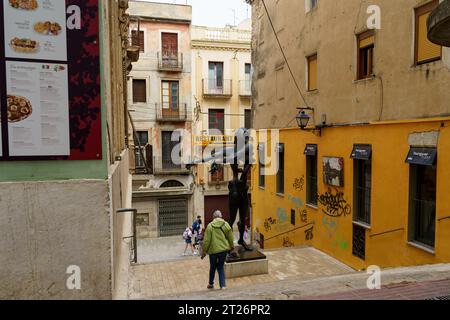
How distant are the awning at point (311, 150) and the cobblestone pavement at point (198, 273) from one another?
3147mm

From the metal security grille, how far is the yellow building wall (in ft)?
34.6

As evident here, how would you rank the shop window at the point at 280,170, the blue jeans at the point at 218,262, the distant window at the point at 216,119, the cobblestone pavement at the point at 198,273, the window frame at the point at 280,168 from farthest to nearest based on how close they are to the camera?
1. the distant window at the point at 216,119
2. the shop window at the point at 280,170
3. the window frame at the point at 280,168
4. the cobblestone pavement at the point at 198,273
5. the blue jeans at the point at 218,262

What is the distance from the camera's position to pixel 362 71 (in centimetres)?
910

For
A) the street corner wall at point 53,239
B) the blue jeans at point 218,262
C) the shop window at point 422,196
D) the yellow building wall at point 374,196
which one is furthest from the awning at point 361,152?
the street corner wall at point 53,239

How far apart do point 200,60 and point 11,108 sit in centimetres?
2064

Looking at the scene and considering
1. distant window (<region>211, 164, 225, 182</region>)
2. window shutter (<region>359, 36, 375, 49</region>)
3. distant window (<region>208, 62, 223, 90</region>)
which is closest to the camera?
window shutter (<region>359, 36, 375, 49</region>)

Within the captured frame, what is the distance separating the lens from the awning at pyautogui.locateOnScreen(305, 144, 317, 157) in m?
10.8

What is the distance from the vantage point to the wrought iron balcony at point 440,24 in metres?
3.72

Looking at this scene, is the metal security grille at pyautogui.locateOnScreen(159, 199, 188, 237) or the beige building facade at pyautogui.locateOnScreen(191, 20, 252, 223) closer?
the metal security grille at pyautogui.locateOnScreen(159, 199, 188, 237)

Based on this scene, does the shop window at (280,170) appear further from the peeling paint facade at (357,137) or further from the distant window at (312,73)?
the distant window at (312,73)

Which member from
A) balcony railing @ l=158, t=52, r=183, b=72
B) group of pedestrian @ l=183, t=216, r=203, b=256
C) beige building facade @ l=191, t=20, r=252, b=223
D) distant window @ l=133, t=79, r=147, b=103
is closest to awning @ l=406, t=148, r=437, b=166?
group of pedestrian @ l=183, t=216, r=203, b=256

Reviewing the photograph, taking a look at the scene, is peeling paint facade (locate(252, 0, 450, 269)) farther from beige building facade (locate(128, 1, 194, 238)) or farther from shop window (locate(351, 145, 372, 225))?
beige building facade (locate(128, 1, 194, 238))
